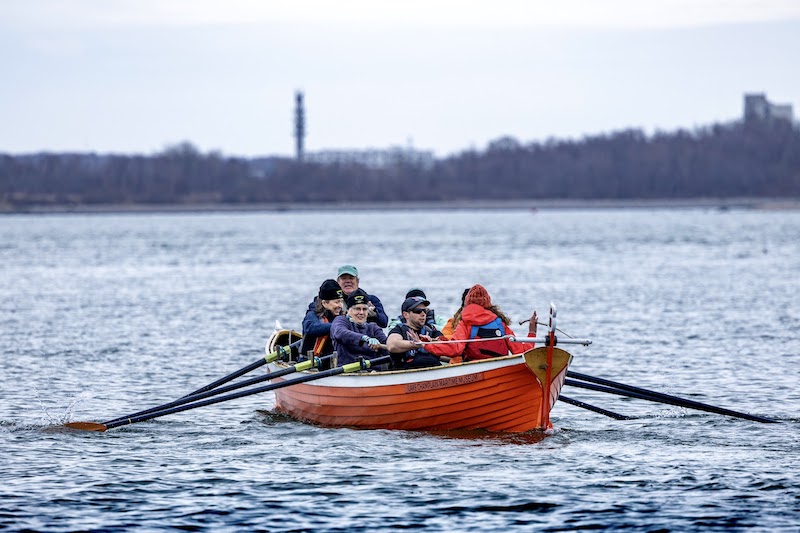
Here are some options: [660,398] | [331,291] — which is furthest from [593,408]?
[331,291]

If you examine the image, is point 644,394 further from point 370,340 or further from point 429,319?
point 370,340

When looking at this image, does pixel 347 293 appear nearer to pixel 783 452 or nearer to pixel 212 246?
pixel 783 452

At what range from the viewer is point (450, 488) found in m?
14.5

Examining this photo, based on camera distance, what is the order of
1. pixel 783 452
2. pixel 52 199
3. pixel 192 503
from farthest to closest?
pixel 52 199
pixel 783 452
pixel 192 503

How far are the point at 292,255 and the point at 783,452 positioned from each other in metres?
61.4

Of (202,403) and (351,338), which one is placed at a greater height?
(351,338)

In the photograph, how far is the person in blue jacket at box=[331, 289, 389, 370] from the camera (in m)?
17.0

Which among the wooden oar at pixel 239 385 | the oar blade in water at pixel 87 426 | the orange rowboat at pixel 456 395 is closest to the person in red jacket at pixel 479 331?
the orange rowboat at pixel 456 395

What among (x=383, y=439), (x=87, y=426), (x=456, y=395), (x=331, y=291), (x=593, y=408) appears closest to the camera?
(x=456, y=395)

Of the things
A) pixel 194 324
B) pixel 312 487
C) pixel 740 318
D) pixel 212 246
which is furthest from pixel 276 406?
pixel 212 246

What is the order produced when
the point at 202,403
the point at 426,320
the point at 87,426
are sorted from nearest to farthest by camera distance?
the point at 202,403 < the point at 426,320 < the point at 87,426

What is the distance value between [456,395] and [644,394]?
8.54 feet

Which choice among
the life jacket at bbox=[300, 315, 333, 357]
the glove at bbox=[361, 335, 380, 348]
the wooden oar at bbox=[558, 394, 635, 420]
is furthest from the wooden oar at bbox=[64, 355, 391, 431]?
the wooden oar at bbox=[558, 394, 635, 420]

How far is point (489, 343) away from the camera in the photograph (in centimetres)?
1638
